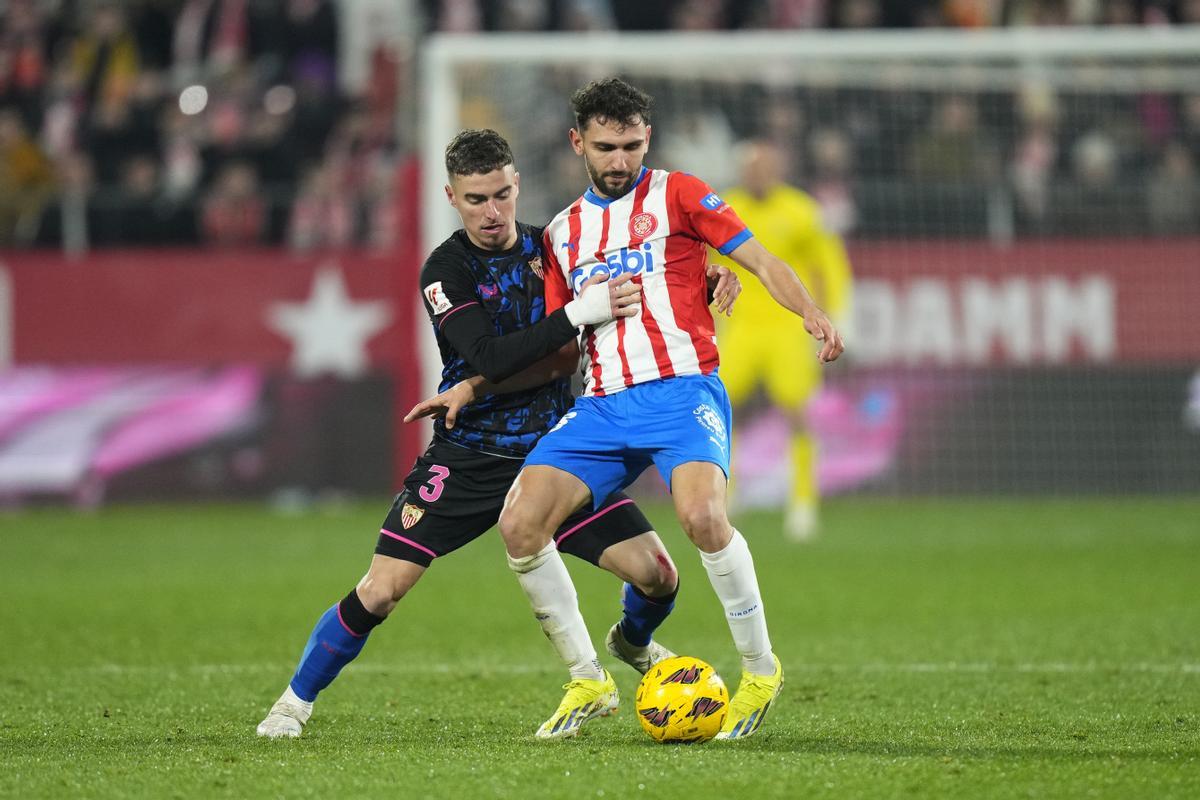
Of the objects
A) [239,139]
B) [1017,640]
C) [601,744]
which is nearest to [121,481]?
[239,139]

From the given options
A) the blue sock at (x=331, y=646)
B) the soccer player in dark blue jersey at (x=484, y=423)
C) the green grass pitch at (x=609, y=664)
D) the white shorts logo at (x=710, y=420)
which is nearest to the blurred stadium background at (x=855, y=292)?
the green grass pitch at (x=609, y=664)

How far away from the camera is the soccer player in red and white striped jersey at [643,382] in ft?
16.9

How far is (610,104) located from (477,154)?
0.45 m

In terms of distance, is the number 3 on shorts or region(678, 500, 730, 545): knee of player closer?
region(678, 500, 730, 545): knee of player

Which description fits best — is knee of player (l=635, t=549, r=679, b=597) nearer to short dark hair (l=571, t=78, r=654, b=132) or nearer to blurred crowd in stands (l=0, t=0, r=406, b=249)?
short dark hair (l=571, t=78, r=654, b=132)

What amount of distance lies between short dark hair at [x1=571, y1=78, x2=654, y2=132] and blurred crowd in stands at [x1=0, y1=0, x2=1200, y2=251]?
7.64m

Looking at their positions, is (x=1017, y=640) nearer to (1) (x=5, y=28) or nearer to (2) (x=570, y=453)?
(2) (x=570, y=453)

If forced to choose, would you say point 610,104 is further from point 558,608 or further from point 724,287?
point 558,608

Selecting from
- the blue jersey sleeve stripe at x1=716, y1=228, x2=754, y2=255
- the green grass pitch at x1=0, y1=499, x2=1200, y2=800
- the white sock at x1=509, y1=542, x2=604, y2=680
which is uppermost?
the blue jersey sleeve stripe at x1=716, y1=228, x2=754, y2=255

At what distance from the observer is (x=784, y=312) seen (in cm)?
1187

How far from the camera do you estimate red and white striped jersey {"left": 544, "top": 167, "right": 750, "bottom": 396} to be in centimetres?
537

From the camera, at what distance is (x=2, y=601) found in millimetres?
9047

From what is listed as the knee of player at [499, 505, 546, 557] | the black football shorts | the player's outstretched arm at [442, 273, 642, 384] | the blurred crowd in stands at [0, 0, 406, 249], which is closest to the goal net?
the blurred crowd in stands at [0, 0, 406, 249]

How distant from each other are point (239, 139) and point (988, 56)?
7.00 metres
